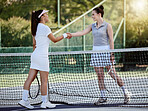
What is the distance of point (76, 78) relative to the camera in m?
6.99

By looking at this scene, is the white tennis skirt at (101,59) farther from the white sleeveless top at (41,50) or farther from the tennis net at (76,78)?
the white sleeveless top at (41,50)

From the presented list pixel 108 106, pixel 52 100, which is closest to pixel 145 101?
pixel 108 106

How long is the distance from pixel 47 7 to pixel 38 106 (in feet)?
30.8

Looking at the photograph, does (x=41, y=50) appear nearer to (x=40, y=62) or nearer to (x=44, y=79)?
(x=40, y=62)

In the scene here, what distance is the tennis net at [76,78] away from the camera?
21.7ft

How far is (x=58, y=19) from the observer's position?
590 inches

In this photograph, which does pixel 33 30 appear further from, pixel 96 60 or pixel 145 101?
pixel 145 101

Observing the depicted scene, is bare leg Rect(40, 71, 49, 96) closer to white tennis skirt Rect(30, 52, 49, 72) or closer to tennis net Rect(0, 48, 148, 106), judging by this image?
white tennis skirt Rect(30, 52, 49, 72)

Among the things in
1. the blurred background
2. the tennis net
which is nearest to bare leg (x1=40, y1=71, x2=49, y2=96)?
the tennis net

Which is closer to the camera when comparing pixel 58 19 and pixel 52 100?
pixel 52 100

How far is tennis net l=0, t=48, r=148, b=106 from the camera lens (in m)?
6.61

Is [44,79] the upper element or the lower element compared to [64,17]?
lower

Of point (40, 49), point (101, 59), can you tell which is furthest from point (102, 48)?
point (40, 49)

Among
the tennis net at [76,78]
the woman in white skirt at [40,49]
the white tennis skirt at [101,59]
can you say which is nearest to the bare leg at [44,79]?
the woman in white skirt at [40,49]
